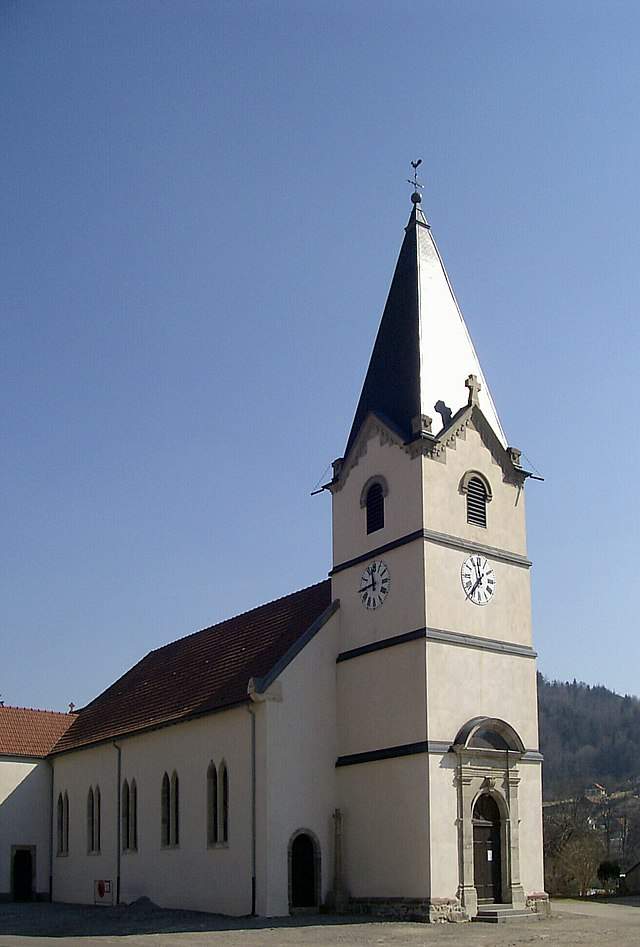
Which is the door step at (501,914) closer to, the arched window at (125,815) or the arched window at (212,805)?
the arched window at (212,805)

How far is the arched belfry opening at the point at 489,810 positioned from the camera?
2922cm

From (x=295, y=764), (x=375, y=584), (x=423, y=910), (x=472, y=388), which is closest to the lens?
(x=423, y=910)

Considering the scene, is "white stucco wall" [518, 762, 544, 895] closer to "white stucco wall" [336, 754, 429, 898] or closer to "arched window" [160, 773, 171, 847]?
"white stucco wall" [336, 754, 429, 898]

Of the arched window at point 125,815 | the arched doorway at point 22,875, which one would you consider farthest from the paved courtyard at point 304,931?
the arched doorway at point 22,875

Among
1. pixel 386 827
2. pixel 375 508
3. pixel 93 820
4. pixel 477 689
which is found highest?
pixel 375 508

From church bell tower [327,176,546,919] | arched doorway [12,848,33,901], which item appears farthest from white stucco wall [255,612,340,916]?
arched doorway [12,848,33,901]

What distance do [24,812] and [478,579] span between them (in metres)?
23.9

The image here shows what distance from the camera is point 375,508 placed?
3284cm

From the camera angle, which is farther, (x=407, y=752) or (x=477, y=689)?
(x=477, y=689)

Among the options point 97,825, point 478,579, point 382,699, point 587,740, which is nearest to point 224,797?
point 382,699

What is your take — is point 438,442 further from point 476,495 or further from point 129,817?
point 129,817

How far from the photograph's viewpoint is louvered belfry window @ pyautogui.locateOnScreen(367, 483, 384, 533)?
107ft

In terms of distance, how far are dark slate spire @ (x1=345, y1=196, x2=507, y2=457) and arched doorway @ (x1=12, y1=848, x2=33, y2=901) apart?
22.7m

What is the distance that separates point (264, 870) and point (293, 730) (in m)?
3.77
